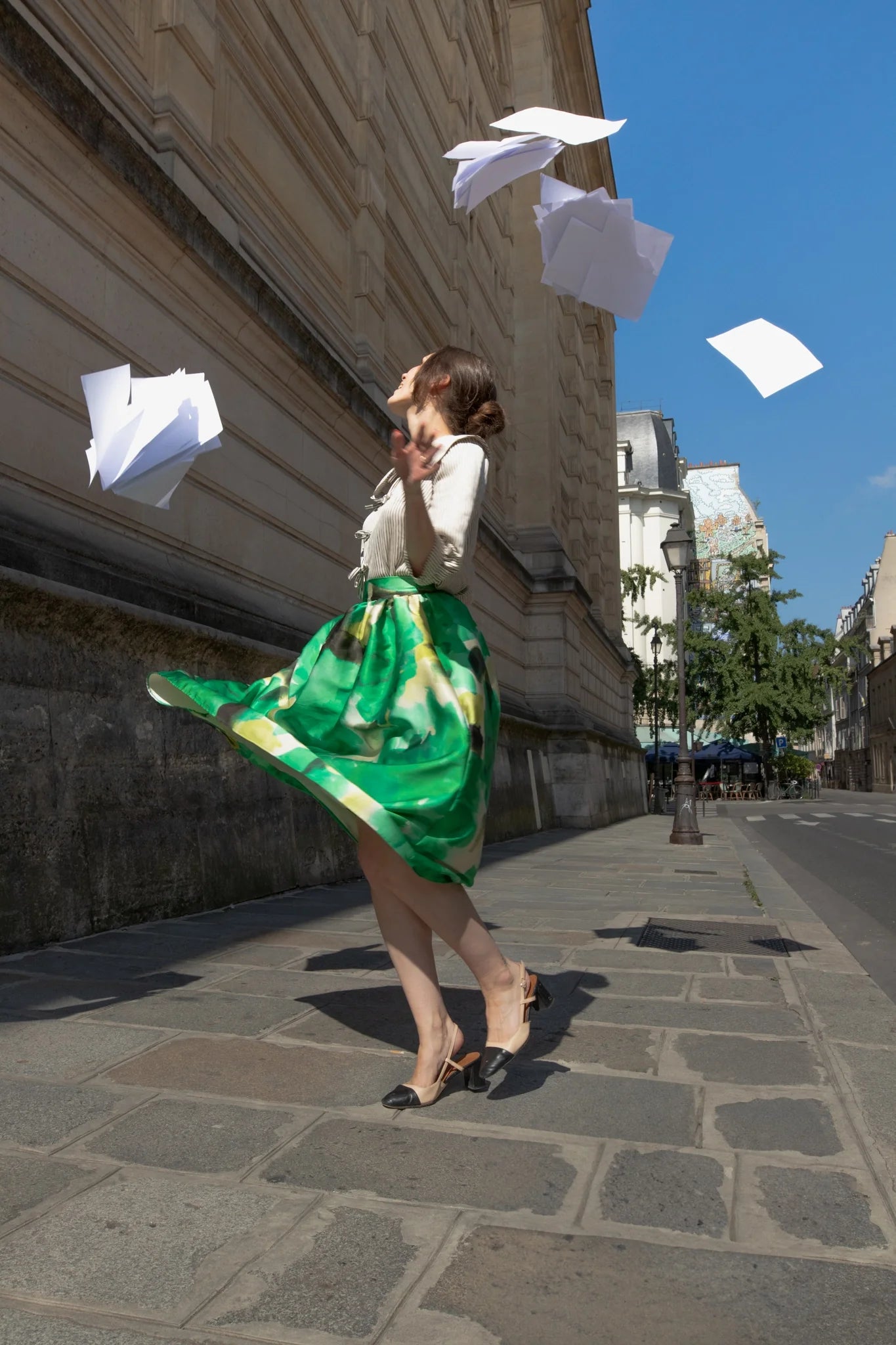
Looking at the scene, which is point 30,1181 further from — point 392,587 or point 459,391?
point 459,391

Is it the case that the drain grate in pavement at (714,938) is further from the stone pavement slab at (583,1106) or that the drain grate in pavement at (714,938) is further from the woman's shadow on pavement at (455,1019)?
the stone pavement slab at (583,1106)

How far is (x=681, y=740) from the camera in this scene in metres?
16.8

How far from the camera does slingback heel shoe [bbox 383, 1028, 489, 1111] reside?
2.34m

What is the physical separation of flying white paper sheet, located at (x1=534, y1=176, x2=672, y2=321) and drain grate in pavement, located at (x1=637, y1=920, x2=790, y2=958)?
2.90 meters

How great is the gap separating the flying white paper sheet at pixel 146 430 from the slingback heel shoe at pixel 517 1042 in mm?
1524

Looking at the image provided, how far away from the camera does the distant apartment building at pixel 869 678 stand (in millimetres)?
84562

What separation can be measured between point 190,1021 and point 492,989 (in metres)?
1.07

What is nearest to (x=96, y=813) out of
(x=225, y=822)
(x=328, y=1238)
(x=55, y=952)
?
(x=55, y=952)

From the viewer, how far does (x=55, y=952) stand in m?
4.12

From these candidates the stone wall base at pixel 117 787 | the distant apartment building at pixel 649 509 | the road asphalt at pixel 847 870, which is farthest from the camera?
the distant apartment building at pixel 649 509

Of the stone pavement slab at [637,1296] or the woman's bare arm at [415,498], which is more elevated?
the woman's bare arm at [415,498]

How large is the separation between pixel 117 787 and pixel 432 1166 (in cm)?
332

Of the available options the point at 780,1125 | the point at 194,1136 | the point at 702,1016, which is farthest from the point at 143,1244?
the point at 702,1016

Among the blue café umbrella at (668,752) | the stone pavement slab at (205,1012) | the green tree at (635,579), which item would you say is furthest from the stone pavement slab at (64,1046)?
the blue café umbrella at (668,752)
